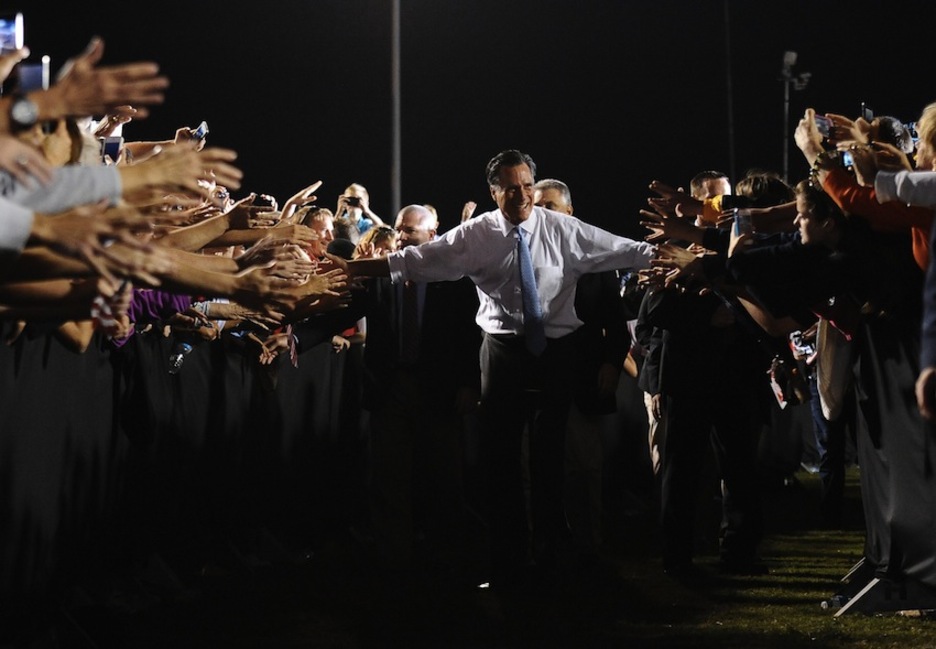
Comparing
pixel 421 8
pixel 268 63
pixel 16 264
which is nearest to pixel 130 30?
pixel 268 63

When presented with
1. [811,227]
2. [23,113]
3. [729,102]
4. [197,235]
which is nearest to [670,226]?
[811,227]

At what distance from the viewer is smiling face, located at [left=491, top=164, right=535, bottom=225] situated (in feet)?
25.6

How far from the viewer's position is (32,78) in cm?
401

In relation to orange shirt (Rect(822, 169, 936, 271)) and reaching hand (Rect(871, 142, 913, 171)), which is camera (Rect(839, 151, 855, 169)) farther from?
reaching hand (Rect(871, 142, 913, 171))

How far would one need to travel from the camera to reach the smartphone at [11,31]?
14.7 ft

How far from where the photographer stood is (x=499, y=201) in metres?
7.89

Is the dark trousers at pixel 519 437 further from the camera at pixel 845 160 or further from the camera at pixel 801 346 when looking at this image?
the camera at pixel 801 346

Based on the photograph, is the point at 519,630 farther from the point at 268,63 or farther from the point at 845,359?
the point at 268,63

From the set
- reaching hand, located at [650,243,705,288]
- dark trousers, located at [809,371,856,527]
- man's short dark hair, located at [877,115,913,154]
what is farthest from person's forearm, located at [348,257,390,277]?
dark trousers, located at [809,371,856,527]

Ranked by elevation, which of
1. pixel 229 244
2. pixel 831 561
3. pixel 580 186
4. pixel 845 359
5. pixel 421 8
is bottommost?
pixel 831 561

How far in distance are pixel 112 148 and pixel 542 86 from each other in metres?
18.3

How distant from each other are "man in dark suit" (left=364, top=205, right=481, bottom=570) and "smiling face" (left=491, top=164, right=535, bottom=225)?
104cm

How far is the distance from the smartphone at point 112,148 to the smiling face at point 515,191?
2.45 m

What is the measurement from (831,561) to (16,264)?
603 cm
